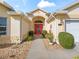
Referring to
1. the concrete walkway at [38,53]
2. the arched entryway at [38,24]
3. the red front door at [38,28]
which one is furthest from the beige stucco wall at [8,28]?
the red front door at [38,28]

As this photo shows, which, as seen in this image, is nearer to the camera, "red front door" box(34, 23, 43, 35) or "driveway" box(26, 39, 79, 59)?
"driveway" box(26, 39, 79, 59)

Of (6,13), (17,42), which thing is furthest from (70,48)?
(6,13)

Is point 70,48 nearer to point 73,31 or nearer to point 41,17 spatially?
point 73,31

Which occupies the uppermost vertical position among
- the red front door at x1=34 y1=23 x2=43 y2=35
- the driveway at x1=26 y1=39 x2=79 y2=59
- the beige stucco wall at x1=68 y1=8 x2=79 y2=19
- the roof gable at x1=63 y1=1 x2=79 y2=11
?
the roof gable at x1=63 y1=1 x2=79 y2=11

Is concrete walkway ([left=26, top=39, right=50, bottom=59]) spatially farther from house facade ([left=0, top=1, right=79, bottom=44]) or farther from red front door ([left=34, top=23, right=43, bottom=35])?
red front door ([left=34, top=23, right=43, bottom=35])

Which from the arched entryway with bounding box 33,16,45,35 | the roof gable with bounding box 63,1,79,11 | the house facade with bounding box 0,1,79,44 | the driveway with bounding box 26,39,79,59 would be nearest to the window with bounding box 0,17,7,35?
the house facade with bounding box 0,1,79,44

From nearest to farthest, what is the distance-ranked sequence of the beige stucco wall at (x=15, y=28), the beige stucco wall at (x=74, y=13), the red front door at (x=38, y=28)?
the beige stucco wall at (x=74, y=13) < the beige stucco wall at (x=15, y=28) < the red front door at (x=38, y=28)

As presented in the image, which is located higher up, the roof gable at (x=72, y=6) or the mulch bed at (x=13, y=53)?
the roof gable at (x=72, y=6)

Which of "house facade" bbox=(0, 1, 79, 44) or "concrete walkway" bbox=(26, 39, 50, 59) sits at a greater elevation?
"house facade" bbox=(0, 1, 79, 44)

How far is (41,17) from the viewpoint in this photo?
111ft

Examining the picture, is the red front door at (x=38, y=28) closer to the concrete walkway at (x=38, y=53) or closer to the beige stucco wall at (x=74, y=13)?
the beige stucco wall at (x=74, y=13)

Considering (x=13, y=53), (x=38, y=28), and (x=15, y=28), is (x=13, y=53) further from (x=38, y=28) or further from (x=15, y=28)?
(x=38, y=28)

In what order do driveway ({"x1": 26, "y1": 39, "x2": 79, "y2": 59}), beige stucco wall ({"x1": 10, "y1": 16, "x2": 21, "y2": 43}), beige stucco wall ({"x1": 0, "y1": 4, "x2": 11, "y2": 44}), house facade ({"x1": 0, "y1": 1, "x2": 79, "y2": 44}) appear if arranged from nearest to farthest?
driveway ({"x1": 26, "y1": 39, "x2": 79, "y2": 59}), house facade ({"x1": 0, "y1": 1, "x2": 79, "y2": 44}), beige stucco wall ({"x1": 0, "y1": 4, "x2": 11, "y2": 44}), beige stucco wall ({"x1": 10, "y1": 16, "x2": 21, "y2": 43})

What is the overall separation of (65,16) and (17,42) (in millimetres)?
5815
